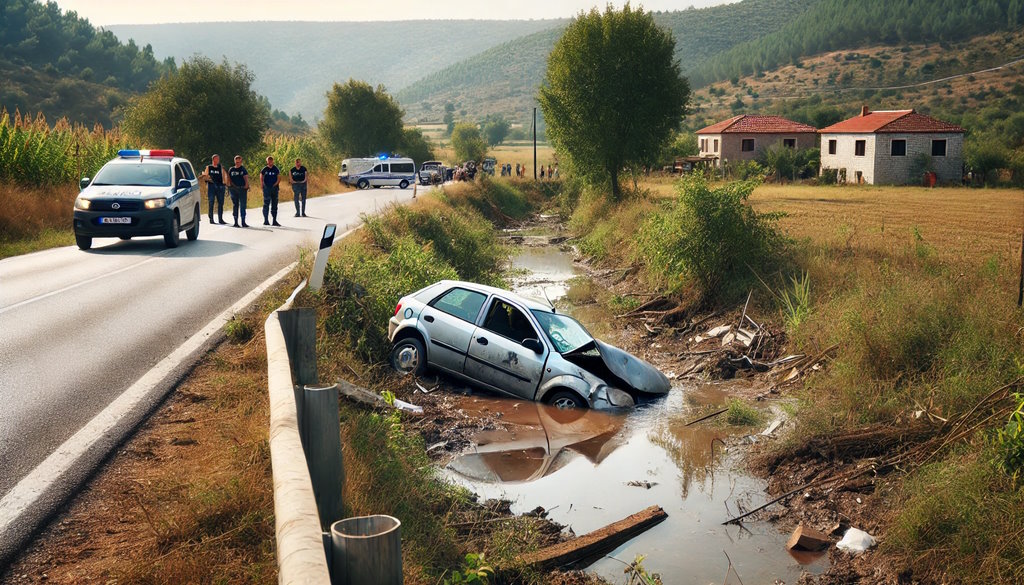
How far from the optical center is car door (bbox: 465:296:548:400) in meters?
12.3

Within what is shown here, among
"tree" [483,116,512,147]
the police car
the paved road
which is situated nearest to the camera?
the paved road

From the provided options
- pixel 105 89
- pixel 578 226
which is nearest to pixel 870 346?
pixel 578 226

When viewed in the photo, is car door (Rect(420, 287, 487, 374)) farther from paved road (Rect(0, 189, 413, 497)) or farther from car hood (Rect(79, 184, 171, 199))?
car hood (Rect(79, 184, 171, 199))

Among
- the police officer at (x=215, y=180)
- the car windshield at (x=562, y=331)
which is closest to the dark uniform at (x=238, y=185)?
the police officer at (x=215, y=180)

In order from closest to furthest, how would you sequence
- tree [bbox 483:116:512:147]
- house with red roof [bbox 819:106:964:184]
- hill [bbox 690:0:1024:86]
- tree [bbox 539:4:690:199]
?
tree [bbox 539:4:690:199] → house with red roof [bbox 819:106:964:184] → hill [bbox 690:0:1024:86] → tree [bbox 483:116:512:147]

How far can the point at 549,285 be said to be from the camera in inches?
974

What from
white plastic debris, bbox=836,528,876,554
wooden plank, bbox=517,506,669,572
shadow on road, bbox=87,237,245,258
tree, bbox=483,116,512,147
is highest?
tree, bbox=483,116,512,147

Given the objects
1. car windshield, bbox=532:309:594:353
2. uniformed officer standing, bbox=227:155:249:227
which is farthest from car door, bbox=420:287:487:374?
uniformed officer standing, bbox=227:155:249:227

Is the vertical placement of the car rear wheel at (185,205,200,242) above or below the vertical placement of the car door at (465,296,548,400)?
above

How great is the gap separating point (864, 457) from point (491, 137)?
551 ft

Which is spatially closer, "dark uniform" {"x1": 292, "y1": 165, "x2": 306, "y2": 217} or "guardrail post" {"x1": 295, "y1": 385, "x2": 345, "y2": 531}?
"guardrail post" {"x1": 295, "y1": 385, "x2": 345, "y2": 531}

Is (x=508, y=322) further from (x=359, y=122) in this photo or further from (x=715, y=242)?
(x=359, y=122)

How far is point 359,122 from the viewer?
3137 inches

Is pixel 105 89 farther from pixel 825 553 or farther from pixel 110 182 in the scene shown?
pixel 825 553
